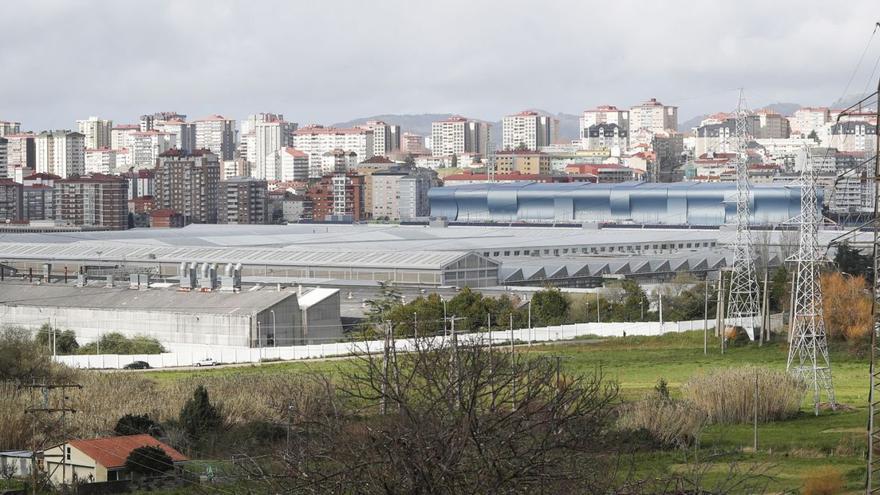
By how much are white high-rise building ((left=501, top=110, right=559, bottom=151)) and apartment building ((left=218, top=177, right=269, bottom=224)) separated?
203 ft

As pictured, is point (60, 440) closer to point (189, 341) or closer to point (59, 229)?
point (189, 341)

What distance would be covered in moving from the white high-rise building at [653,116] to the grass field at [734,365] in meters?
140

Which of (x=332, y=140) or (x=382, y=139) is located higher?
(x=382, y=139)

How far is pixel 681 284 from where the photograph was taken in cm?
3372

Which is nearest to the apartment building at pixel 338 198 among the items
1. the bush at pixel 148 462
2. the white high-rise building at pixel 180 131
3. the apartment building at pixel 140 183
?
the apartment building at pixel 140 183

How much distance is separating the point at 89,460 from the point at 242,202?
7502cm

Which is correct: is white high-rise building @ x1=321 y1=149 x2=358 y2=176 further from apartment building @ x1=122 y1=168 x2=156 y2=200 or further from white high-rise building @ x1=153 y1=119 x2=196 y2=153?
white high-rise building @ x1=153 y1=119 x2=196 y2=153

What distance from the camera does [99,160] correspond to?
5010 inches

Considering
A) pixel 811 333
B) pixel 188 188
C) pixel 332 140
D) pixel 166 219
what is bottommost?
pixel 811 333

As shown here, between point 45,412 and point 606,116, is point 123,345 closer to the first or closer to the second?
point 45,412

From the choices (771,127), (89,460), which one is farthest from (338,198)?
(89,460)

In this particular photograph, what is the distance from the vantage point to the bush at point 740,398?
17.5 metres

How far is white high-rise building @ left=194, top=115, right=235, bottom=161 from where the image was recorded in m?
148

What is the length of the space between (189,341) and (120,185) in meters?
57.9
